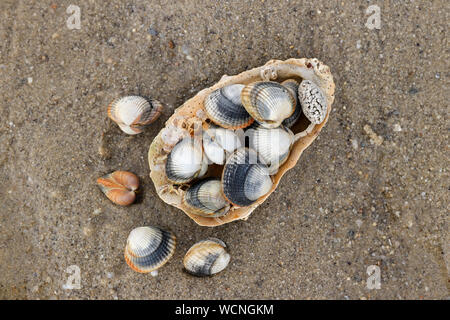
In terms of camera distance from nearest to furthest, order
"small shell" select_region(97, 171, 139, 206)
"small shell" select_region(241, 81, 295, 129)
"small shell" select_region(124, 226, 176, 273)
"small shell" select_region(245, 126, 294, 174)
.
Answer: "small shell" select_region(241, 81, 295, 129)
"small shell" select_region(245, 126, 294, 174)
"small shell" select_region(124, 226, 176, 273)
"small shell" select_region(97, 171, 139, 206)

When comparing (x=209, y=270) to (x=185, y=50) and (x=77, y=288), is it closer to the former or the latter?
(x=77, y=288)

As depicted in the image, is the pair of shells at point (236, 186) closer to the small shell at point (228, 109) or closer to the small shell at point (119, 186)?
the small shell at point (228, 109)

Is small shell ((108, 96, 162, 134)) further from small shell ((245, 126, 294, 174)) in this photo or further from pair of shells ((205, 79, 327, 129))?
small shell ((245, 126, 294, 174))

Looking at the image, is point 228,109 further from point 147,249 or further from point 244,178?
point 147,249

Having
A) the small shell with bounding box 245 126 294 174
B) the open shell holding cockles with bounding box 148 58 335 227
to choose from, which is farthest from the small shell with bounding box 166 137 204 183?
the small shell with bounding box 245 126 294 174

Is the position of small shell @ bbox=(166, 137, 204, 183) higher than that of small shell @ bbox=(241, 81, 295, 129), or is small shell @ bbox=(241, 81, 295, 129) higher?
small shell @ bbox=(241, 81, 295, 129)

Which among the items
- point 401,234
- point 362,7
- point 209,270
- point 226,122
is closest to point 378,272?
point 401,234

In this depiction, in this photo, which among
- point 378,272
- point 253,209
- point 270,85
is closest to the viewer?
point 270,85
